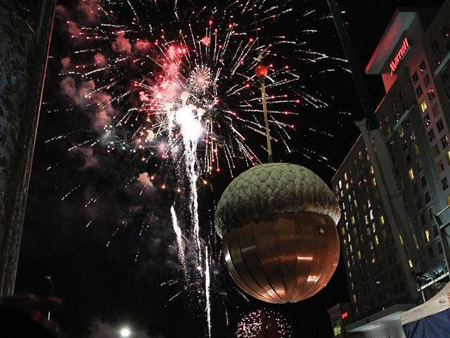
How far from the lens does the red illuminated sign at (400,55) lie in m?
61.1

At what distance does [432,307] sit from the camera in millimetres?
7375

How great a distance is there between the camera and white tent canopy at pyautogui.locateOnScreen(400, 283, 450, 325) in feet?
23.1

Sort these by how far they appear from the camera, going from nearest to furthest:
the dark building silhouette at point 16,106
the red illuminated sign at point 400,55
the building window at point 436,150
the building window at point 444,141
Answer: the dark building silhouette at point 16,106
the building window at point 444,141
the building window at point 436,150
the red illuminated sign at point 400,55

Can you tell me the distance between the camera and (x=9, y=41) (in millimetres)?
1505

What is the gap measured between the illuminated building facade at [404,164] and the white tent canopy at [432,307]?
37.7m

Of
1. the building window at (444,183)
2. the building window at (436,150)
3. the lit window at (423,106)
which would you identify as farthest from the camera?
the lit window at (423,106)

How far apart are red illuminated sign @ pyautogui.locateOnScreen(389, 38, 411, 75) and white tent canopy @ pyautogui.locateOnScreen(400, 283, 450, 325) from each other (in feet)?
196

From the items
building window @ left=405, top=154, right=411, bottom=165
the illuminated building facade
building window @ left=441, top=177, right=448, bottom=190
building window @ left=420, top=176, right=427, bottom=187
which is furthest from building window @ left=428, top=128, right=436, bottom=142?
building window @ left=405, top=154, right=411, bottom=165

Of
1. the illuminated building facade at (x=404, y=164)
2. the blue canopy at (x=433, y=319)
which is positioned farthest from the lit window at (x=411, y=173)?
the blue canopy at (x=433, y=319)

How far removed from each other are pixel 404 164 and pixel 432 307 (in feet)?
191

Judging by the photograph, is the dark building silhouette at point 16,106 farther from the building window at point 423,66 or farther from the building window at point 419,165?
the building window at point 423,66

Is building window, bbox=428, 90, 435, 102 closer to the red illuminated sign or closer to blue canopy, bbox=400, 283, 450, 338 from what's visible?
the red illuminated sign

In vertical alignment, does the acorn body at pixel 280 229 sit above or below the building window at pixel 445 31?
below

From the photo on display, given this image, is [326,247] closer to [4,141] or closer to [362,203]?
[4,141]
